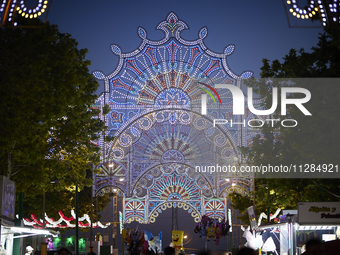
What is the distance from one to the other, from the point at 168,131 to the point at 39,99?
20.0m

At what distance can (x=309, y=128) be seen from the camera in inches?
974

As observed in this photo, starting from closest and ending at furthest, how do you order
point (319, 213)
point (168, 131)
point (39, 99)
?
point (319, 213) < point (39, 99) < point (168, 131)

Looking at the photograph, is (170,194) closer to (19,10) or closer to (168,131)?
(168,131)

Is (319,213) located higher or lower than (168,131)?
lower

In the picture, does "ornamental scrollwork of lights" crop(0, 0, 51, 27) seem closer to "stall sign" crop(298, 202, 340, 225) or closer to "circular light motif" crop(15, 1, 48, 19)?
"circular light motif" crop(15, 1, 48, 19)

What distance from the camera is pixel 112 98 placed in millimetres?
43406

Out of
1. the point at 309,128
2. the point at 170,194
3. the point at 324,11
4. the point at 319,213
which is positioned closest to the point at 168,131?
the point at 170,194

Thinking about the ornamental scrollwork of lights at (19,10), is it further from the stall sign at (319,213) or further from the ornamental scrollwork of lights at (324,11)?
the stall sign at (319,213)

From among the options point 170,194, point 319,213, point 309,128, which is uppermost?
point 309,128

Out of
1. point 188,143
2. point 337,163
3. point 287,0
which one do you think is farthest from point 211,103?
point 287,0

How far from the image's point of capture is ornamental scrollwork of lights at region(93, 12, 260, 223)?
4294 cm

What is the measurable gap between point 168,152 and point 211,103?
191 inches

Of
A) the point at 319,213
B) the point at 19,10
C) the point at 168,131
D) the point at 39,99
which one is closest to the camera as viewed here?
the point at 19,10

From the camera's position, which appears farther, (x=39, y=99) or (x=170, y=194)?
(x=170, y=194)
